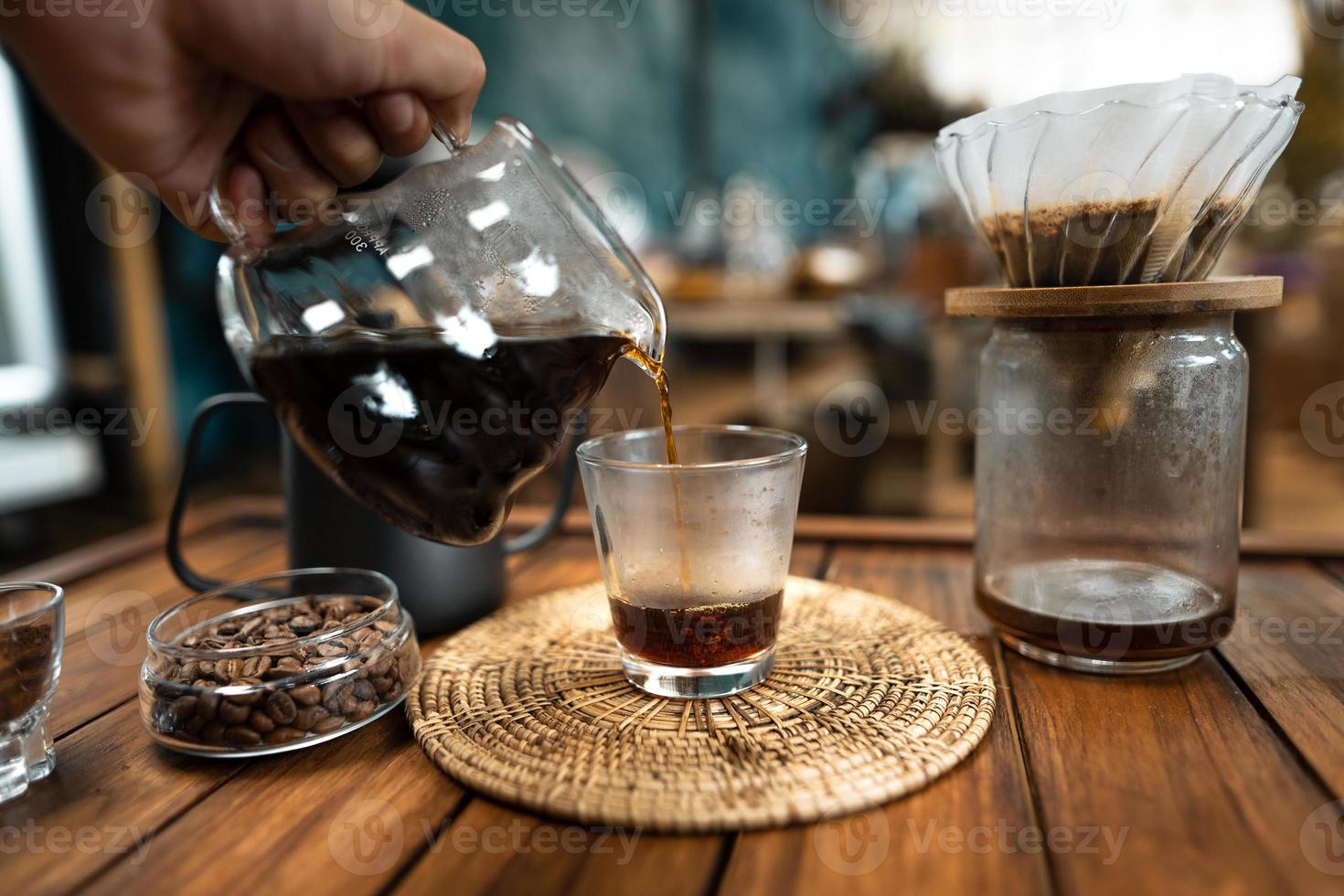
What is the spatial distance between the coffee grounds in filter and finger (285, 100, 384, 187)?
0.43 m

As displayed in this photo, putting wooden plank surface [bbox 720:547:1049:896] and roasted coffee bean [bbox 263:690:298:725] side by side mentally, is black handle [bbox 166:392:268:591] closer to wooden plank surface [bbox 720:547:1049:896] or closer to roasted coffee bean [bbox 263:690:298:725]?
roasted coffee bean [bbox 263:690:298:725]

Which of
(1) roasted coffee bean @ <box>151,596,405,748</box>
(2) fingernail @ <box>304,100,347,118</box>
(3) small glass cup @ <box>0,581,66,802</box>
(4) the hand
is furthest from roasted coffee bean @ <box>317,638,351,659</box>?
(2) fingernail @ <box>304,100,347,118</box>

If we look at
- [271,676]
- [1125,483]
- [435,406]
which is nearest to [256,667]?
[271,676]

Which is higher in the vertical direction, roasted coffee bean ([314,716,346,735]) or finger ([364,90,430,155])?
finger ([364,90,430,155])

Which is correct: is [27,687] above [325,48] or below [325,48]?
below

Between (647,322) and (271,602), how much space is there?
12.3 inches

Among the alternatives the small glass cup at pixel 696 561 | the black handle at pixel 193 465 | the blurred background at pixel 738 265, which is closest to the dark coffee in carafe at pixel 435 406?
the small glass cup at pixel 696 561

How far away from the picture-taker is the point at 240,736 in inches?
19.2

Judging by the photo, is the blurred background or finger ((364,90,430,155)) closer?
finger ((364,90,430,155))

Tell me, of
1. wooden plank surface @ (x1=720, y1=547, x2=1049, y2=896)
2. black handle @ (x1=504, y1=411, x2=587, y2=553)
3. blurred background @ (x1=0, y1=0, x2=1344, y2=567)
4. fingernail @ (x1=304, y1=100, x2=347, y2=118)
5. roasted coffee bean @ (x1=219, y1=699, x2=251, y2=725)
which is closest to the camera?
wooden plank surface @ (x1=720, y1=547, x2=1049, y2=896)

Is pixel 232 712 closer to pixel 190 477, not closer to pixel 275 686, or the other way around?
pixel 275 686

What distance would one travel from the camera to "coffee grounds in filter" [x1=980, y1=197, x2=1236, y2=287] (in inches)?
21.5

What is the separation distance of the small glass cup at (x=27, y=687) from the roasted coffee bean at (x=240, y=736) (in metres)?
0.09

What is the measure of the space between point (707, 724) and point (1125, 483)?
0.30m
